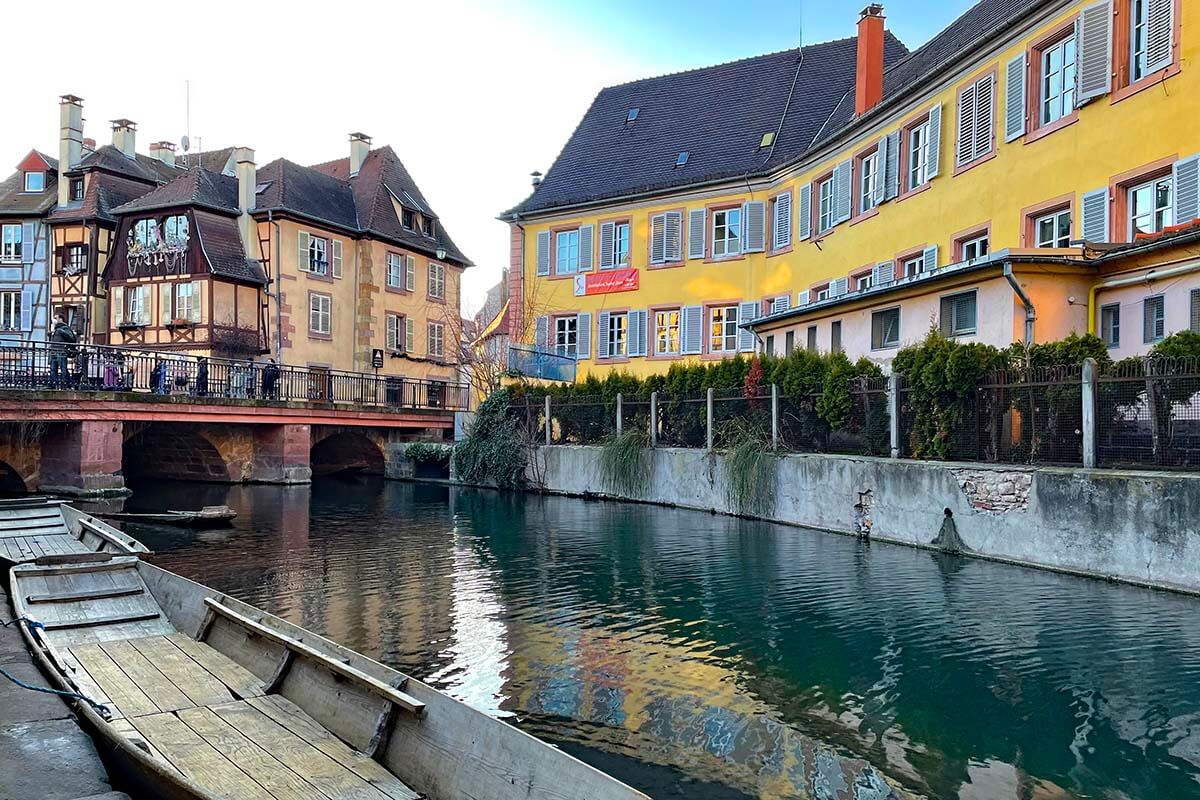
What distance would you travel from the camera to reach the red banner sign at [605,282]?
109ft

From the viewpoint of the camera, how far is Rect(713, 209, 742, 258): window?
3183 centimetres

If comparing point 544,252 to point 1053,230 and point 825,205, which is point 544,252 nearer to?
point 825,205

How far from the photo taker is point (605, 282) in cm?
3394

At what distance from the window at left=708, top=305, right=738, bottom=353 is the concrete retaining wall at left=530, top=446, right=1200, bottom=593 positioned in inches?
436

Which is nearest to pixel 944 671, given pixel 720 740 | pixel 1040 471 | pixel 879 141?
pixel 720 740

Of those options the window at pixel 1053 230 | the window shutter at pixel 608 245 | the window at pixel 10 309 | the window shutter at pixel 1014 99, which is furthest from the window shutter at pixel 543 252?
the window at pixel 10 309

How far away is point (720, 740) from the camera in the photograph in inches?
275

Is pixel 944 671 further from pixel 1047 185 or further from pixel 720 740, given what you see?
pixel 1047 185

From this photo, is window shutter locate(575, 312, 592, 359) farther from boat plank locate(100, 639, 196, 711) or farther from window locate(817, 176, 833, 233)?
boat plank locate(100, 639, 196, 711)

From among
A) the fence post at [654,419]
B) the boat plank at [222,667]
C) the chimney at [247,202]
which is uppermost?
the chimney at [247,202]

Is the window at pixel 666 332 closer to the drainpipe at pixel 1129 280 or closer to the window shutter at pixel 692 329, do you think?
the window shutter at pixel 692 329

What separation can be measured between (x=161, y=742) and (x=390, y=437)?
102 feet

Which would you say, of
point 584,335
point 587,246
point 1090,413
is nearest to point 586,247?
point 587,246

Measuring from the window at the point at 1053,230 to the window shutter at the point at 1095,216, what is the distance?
26.5 inches
